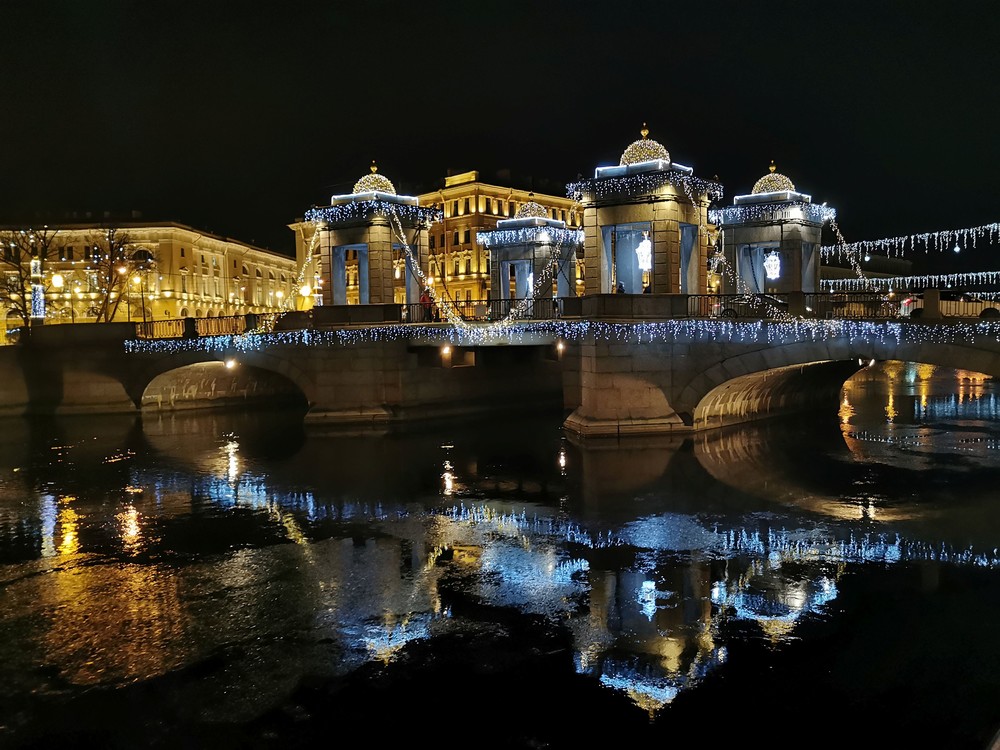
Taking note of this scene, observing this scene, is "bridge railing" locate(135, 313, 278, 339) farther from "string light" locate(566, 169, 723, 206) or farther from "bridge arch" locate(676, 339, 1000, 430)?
"bridge arch" locate(676, 339, 1000, 430)

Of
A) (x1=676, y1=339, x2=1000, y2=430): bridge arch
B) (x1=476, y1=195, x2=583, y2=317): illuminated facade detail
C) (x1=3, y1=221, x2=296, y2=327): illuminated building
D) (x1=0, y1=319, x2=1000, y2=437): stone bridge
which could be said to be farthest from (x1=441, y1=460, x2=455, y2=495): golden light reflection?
(x1=3, y1=221, x2=296, y2=327): illuminated building

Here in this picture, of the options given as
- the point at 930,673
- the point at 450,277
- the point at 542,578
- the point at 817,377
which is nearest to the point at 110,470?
the point at 542,578

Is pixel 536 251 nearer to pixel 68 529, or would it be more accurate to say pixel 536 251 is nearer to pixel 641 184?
pixel 641 184

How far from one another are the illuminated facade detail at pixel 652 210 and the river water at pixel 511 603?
7.18m

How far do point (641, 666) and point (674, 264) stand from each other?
1893cm

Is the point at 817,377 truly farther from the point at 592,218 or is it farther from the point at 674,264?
the point at 592,218

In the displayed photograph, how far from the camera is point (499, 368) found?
3703 cm

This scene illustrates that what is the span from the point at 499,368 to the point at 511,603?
25.6m

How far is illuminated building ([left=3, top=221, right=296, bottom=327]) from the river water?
151 feet

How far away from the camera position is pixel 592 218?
89.3 feet

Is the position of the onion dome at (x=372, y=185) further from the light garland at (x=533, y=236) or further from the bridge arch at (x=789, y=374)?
the bridge arch at (x=789, y=374)

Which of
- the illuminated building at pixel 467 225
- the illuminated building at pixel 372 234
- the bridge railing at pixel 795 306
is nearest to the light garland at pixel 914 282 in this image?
the bridge railing at pixel 795 306

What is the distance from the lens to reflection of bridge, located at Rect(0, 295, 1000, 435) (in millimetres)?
22578

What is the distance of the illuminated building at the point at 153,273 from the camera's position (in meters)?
67.2
